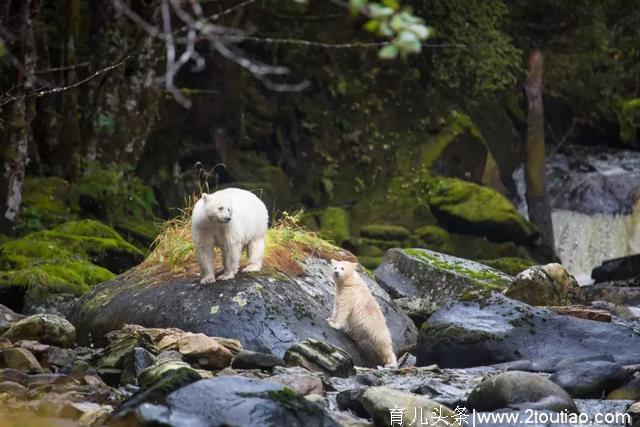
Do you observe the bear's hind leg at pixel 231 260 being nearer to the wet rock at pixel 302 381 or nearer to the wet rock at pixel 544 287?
the wet rock at pixel 302 381

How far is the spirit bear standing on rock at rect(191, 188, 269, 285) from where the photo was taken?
8812 millimetres

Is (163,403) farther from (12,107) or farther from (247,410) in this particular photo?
(12,107)

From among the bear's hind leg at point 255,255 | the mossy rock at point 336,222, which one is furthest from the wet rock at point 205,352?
the mossy rock at point 336,222

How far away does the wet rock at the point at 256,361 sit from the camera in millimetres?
7898

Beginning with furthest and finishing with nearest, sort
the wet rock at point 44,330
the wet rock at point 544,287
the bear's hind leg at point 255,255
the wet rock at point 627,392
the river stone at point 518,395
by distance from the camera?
the wet rock at point 544,287 < the bear's hind leg at point 255,255 < the wet rock at point 44,330 < the wet rock at point 627,392 < the river stone at point 518,395

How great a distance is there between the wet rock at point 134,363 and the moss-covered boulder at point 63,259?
13.8ft

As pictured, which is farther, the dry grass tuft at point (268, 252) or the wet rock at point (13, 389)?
the dry grass tuft at point (268, 252)

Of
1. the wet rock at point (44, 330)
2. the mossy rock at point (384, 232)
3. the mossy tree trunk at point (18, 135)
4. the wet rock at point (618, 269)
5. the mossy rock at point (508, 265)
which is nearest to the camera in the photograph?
the wet rock at point (44, 330)

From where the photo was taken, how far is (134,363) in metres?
7.63

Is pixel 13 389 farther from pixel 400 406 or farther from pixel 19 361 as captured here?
pixel 400 406

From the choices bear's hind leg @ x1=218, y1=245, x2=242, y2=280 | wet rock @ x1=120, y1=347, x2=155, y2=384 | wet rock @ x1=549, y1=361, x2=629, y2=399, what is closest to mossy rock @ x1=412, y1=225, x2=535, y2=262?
bear's hind leg @ x1=218, y1=245, x2=242, y2=280

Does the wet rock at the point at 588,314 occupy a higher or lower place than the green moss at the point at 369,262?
higher

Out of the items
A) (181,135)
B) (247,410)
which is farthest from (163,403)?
(181,135)

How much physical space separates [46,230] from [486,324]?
745 cm
